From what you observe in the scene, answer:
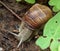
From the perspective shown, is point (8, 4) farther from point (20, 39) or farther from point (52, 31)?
point (52, 31)

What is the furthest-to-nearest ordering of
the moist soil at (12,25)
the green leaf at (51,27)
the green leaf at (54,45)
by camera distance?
the moist soil at (12,25), the green leaf at (51,27), the green leaf at (54,45)

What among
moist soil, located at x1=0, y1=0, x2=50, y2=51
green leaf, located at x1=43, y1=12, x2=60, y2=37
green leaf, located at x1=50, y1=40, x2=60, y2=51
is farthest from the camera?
moist soil, located at x1=0, y1=0, x2=50, y2=51

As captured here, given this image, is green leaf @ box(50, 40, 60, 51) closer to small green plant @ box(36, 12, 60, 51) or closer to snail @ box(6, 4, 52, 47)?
small green plant @ box(36, 12, 60, 51)

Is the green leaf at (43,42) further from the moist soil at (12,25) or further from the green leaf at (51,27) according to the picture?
the moist soil at (12,25)

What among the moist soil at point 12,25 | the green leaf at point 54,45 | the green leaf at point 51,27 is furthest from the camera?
the moist soil at point 12,25

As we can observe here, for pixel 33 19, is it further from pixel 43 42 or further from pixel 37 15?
pixel 43 42

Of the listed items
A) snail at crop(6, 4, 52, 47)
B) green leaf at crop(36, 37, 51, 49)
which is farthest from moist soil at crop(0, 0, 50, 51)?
green leaf at crop(36, 37, 51, 49)

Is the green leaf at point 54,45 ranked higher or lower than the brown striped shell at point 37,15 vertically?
lower

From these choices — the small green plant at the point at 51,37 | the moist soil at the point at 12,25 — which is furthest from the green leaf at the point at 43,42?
the moist soil at the point at 12,25
